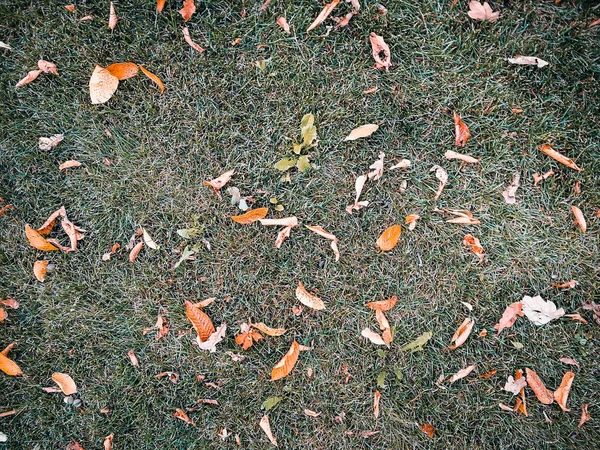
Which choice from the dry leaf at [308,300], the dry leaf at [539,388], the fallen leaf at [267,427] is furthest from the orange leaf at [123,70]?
the dry leaf at [539,388]

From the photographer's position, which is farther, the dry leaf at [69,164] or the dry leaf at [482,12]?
the dry leaf at [69,164]

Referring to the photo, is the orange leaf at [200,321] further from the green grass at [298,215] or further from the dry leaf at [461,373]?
the dry leaf at [461,373]

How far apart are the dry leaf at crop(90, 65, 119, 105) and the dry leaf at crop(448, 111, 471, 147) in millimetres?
1740

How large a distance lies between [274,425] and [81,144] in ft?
5.73

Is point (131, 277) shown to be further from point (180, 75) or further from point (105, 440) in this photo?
point (180, 75)

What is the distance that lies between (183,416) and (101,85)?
1.72m

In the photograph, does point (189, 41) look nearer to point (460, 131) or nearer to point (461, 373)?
point (460, 131)

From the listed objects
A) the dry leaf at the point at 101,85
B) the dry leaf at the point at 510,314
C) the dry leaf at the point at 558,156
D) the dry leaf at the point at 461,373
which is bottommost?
the dry leaf at the point at 461,373

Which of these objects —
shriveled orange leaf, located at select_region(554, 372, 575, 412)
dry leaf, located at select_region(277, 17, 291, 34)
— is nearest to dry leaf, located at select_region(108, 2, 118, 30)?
dry leaf, located at select_region(277, 17, 291, 34)

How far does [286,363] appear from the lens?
80.4 inches

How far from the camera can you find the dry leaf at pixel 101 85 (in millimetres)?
2062

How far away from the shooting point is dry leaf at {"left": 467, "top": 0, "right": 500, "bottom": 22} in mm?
2000

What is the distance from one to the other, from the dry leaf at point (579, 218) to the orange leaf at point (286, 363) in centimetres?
152

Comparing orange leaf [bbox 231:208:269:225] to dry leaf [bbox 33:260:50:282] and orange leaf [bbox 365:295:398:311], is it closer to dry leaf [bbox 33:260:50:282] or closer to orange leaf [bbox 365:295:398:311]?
orange leaf [bbox 365:295:398:311]
